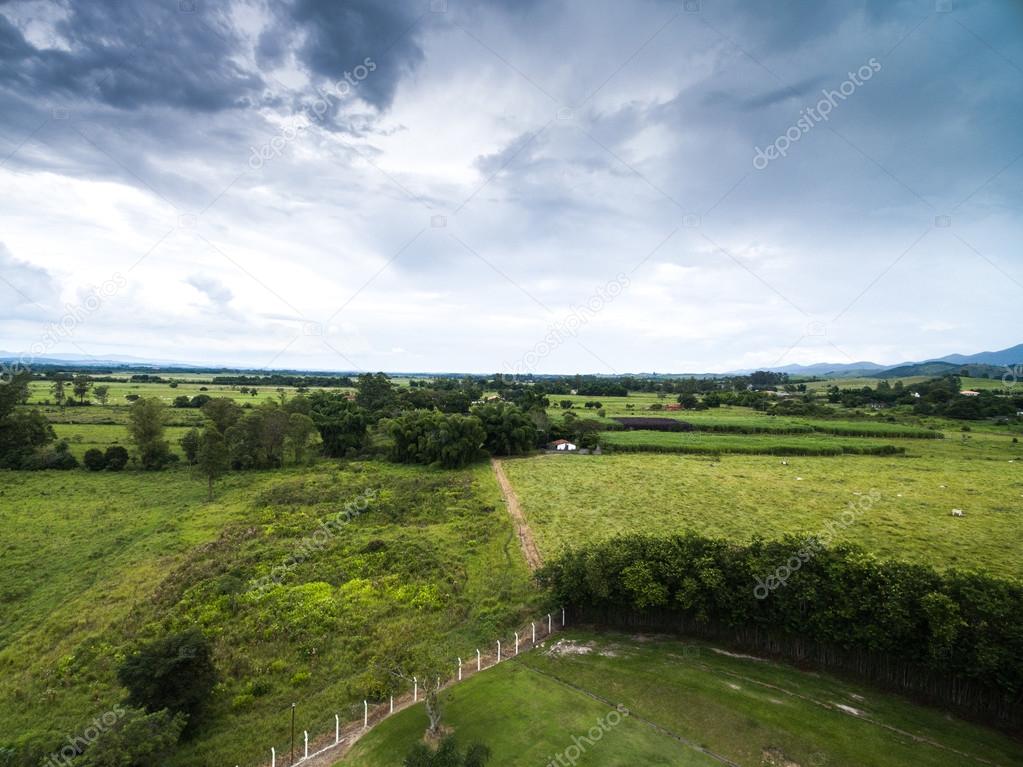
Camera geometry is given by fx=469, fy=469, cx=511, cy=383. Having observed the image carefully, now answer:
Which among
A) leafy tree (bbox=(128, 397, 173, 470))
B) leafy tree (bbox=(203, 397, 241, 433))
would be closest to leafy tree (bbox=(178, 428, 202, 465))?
leafy tree (bbox=(128, 397, 173, 470))

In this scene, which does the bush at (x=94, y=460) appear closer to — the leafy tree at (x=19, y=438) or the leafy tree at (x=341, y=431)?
the leafy tree at (x=19, y=438)

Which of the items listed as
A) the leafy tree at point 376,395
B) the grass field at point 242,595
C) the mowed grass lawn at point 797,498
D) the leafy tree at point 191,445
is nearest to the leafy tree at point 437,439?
the mowed grass lawn at point 797,498

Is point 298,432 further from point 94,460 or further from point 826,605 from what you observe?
point 826,605

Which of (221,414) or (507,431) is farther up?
(221,414)

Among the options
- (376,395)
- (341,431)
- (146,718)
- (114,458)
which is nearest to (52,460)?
(114,458)

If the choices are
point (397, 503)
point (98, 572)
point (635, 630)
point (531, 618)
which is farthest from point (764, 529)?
point (98, 572)
